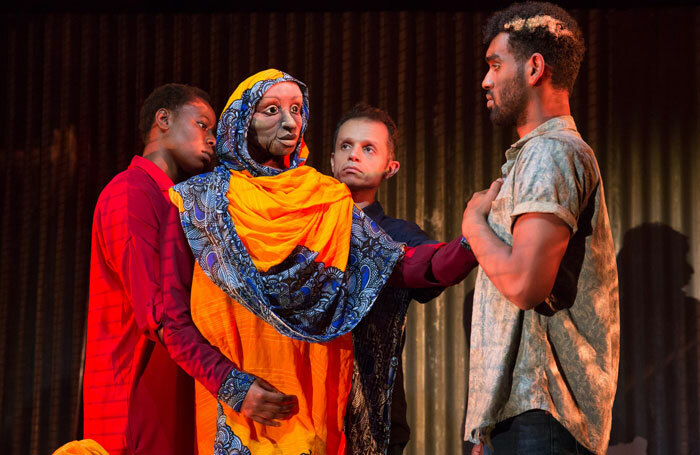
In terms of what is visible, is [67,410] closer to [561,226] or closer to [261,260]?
[261,260]

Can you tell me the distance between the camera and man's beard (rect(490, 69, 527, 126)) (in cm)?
172

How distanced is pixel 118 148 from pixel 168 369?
168cm

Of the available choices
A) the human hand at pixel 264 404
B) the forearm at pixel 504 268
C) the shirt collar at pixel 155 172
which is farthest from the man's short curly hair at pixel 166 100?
the forearm at pixel 504 268

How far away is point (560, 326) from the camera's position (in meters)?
1.58

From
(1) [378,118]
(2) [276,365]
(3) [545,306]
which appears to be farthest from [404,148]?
(3) [545,306]

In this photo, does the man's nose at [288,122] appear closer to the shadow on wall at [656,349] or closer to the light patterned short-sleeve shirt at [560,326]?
the light patterned short-sleeve shirt at [560,326]

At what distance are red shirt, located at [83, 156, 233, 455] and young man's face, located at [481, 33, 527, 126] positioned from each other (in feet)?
2.64

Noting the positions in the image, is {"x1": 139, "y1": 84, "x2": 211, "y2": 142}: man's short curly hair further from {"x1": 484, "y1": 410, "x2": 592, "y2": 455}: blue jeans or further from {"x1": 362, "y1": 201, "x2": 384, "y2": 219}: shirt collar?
{"x1": 484, "y1": 410, "x2": 592, "y2": 455}: blue jeans

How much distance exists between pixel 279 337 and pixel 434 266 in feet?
1.34

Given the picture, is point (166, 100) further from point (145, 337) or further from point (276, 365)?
point (276, 365)

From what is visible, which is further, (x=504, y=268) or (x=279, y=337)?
(x=279, y=337)

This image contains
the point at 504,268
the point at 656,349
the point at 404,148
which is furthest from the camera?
the point at 404,148

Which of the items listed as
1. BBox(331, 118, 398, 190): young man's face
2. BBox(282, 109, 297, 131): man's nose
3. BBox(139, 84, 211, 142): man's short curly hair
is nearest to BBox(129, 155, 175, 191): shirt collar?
BBox(139, 84, 211, 142): man's short curly hair

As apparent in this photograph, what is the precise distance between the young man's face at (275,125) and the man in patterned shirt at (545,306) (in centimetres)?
63
